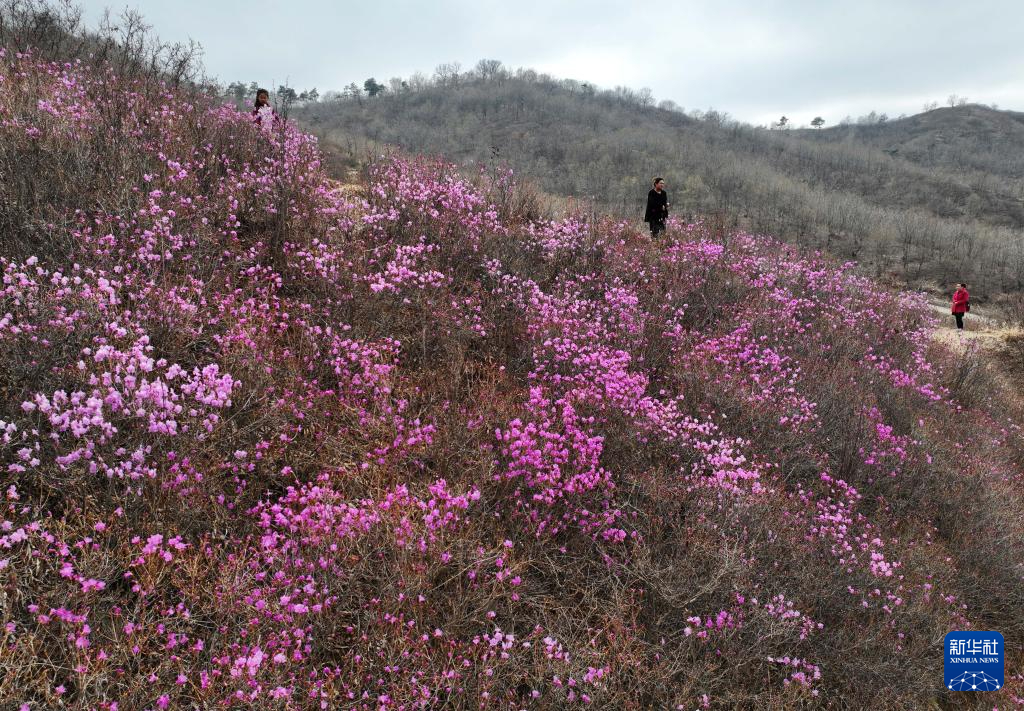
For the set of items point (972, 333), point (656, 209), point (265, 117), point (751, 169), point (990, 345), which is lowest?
point (990, 345)

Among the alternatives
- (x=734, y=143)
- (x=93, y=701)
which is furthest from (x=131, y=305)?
(x=734, y=143)

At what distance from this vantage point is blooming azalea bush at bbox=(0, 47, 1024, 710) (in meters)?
2.83

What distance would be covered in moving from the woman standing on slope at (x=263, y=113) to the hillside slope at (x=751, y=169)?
5.41 meters

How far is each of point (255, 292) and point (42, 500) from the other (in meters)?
2.86

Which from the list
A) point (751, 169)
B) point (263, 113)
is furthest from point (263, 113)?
point (751, 169)

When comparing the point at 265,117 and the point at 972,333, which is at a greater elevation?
the point at 265,117

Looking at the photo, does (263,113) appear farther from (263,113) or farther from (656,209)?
(656,209)

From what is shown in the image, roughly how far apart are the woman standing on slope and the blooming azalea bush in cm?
45

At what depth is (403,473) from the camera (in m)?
4.08

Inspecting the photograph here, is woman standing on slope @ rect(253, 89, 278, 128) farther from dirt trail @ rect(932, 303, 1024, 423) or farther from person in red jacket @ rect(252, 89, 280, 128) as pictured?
dirt trail @ rect(932, 303, 1024, 423)

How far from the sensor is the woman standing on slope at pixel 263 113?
788cm

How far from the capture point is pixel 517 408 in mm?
4863

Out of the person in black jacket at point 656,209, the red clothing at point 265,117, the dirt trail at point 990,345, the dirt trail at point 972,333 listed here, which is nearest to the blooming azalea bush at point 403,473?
the red clothing at point 265,117

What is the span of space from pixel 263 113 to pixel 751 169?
147 feet
